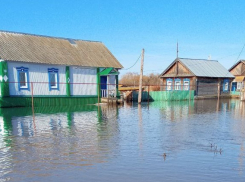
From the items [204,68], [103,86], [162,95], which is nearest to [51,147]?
[103,86]

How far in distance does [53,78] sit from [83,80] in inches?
120

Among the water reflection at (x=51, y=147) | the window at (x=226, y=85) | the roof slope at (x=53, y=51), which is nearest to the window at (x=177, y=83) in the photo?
the window at (x=226, y=85)

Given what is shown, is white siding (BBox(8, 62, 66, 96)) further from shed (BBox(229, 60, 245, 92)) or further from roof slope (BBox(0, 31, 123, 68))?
shed (BBox(229, 60, 245, 92))

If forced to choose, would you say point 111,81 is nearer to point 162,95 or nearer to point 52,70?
point 52,70

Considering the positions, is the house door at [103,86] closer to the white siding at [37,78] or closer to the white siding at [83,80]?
the white siding at [83,80]

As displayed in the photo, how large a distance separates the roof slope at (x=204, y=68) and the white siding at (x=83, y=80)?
53.0 feet

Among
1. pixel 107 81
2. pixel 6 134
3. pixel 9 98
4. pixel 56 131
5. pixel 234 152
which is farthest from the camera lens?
pixel 107 81

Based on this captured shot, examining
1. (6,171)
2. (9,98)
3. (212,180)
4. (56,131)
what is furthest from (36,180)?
(9,98)

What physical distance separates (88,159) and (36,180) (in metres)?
1.50

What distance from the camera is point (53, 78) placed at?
20859 millimetres

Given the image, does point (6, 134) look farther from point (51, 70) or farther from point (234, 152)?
point (51, 70)

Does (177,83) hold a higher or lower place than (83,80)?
lower

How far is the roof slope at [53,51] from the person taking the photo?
63.5 feet

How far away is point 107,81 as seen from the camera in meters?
24.0
